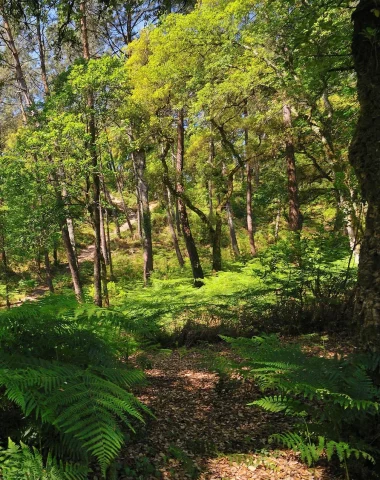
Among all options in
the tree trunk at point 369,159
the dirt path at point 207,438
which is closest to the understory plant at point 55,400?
the dirt path at point 207,438

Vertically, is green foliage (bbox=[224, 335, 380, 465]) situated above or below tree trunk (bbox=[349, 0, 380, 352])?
below

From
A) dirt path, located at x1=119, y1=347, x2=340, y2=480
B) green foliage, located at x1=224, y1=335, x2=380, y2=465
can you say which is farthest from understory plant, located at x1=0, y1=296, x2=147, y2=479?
green foliage, located at x1=224, y1=335, x2=380, y2=465

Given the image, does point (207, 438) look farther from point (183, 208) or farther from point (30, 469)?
point (183, 208)

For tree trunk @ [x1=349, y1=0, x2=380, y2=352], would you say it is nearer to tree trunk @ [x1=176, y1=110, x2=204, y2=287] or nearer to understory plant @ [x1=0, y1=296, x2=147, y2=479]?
understory plant @ [x1=0, y1=296, x2=147, y2=479]

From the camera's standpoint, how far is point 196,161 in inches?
761

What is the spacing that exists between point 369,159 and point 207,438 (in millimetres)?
2785

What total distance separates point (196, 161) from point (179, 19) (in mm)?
10338

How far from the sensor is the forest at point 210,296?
7.40ft

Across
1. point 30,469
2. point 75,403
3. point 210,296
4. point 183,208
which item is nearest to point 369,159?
point 75,403

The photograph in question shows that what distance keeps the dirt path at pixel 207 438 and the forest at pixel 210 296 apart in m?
0.02

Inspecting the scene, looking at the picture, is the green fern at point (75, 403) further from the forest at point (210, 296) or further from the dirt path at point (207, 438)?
the dirt path at point (207, 438)

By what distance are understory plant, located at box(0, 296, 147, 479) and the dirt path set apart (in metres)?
0.33

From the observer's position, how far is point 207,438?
309 centimetres

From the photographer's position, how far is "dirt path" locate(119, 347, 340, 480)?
2.56 m
